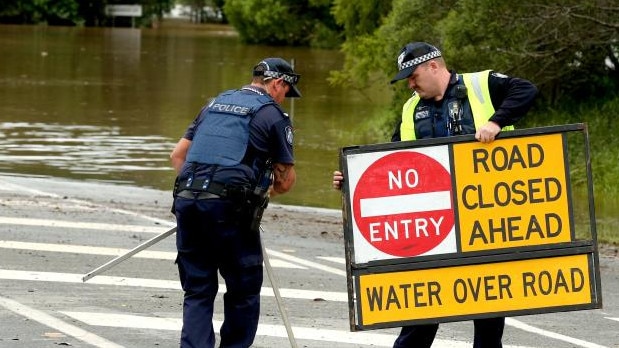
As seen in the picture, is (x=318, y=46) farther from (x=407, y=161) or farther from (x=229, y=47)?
(x=407, y=161)

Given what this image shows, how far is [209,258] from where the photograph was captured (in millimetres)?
7059

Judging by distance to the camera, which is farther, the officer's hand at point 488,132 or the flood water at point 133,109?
the flood water at point 133,109

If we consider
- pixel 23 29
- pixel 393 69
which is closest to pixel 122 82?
pixel 393 69

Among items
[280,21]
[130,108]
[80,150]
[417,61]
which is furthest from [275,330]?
[280,21]

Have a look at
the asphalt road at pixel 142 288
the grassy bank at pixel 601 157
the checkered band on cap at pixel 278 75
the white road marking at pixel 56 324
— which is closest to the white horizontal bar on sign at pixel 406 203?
the checkered band on cap at pixel 278 75

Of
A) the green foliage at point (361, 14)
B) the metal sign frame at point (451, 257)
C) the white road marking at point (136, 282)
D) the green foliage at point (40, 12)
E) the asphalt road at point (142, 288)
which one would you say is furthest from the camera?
the green foliage at point (40, 12)

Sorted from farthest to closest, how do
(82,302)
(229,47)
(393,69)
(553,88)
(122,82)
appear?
1. (229,47)
2. (122,82)
3. (553,88)
4. (393,69)
5. (82,302)

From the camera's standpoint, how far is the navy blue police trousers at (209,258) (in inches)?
272

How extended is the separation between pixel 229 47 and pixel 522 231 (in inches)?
2290

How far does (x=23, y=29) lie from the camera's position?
7112cm

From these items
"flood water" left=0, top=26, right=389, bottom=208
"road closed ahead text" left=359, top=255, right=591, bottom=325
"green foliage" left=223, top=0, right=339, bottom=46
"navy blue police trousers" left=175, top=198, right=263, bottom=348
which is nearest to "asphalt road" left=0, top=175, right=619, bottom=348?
"navy blue police trousers" left=175, top=198, right=263, bottom=348

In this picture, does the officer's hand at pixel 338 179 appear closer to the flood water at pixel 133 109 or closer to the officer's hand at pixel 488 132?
the officer's hand at pixel 488 132

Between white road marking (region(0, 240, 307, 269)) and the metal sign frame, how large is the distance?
176 inches

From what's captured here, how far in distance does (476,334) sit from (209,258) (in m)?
1.43
